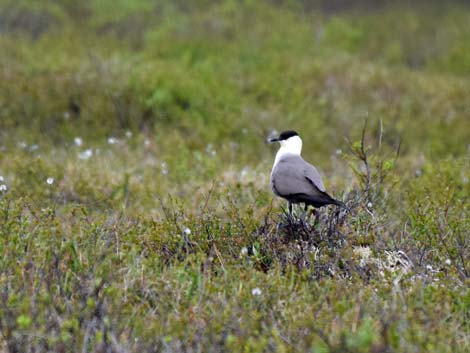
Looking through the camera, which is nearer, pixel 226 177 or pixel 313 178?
pixel 313 178

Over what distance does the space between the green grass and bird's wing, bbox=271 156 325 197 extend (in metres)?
0.32

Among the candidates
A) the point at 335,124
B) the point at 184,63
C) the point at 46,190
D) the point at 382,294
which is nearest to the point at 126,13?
the point at 184,63

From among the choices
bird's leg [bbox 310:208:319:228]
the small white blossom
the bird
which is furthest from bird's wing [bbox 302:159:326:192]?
the small white blossom

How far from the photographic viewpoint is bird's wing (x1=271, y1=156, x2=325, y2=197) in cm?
573

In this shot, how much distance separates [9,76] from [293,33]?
7.65 m

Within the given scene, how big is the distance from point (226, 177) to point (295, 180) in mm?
3140

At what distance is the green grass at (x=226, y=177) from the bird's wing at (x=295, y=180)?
0.32 metres

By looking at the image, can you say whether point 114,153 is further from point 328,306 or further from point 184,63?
point 328,306

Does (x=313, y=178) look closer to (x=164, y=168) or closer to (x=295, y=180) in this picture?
(x=295, y=180)

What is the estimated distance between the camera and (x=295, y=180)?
581 centimetres

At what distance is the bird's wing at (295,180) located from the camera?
5.73 m

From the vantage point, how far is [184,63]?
14742 mm

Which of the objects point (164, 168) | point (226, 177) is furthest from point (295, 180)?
point (164, 168)

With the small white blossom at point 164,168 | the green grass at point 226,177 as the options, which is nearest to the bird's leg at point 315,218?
the green grass at point 226,177
